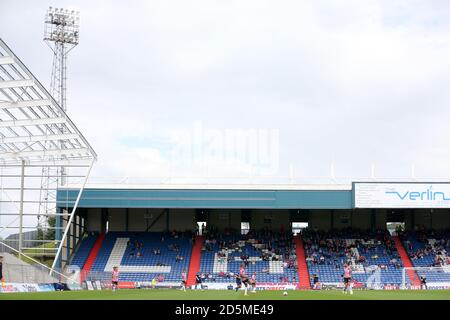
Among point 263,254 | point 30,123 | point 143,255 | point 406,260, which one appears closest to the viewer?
point 30,123

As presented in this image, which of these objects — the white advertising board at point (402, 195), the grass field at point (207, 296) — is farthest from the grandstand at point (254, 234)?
the grass field at point (207, 296)

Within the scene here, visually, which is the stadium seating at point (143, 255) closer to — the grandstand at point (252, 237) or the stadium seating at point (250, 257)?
the grandstand at point (252, 237)

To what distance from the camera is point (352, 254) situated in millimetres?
56125

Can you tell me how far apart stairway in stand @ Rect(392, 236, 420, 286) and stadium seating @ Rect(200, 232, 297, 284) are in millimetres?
8976

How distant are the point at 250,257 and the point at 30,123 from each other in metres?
25.5

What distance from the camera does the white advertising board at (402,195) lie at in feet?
177

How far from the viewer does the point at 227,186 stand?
183ft

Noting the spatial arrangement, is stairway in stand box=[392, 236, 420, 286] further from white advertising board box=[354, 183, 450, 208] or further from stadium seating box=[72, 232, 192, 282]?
stadium seating box=[72, 232, 192, 282]

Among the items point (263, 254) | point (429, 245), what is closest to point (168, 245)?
point (263, 254)

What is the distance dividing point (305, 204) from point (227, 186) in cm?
672

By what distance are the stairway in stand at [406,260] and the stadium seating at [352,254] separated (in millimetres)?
440

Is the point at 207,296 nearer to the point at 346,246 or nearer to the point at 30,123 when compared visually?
the point at 30,123
